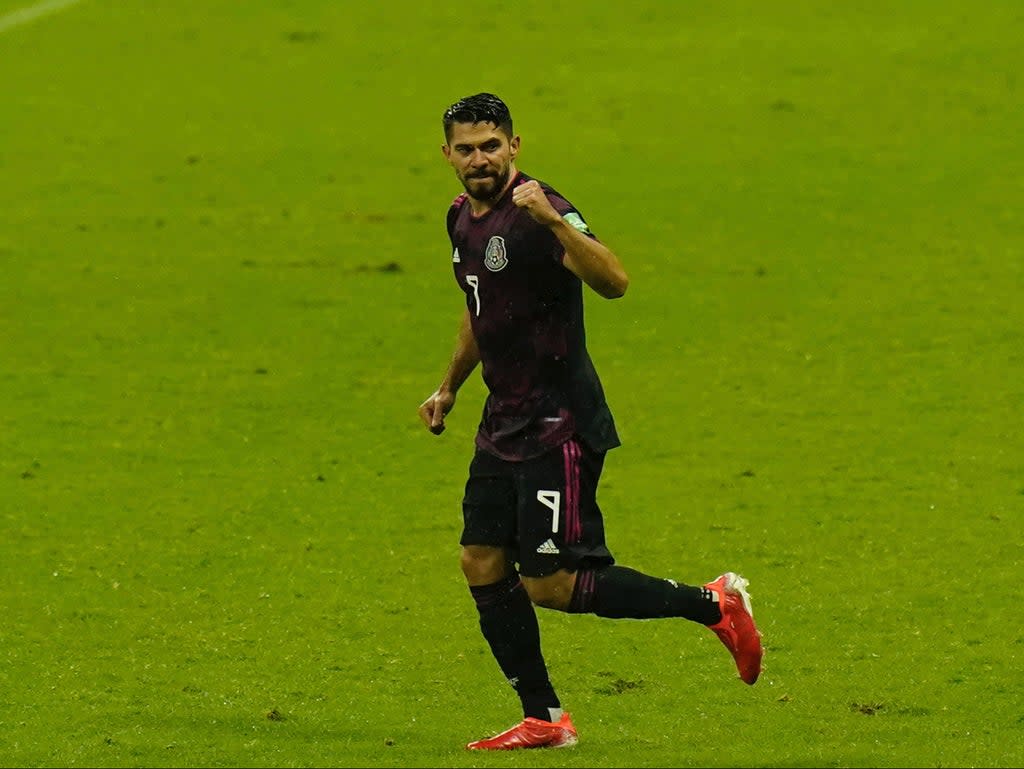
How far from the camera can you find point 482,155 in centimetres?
801

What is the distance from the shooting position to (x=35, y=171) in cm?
2103

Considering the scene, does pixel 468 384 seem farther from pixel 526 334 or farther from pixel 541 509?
pixel 541 509

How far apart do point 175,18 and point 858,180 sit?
9.73 meters

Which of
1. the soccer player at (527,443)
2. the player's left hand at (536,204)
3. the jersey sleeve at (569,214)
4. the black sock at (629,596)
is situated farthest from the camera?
the black sock at (629,596)

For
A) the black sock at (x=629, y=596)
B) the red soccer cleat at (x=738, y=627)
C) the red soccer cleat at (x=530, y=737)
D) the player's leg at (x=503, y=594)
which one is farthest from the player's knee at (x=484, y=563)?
the red soccer cleat at (x=738, y=627)

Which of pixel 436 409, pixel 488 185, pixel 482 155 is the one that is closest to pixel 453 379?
pixel 436 409

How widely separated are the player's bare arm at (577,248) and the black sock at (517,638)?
1.30 metres

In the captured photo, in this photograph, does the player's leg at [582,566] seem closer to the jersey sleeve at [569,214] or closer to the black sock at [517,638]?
the black sock at [517,638]

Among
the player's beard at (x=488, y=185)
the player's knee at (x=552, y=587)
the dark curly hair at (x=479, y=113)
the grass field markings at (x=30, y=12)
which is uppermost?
the grass field markings at (x=30, y=12)

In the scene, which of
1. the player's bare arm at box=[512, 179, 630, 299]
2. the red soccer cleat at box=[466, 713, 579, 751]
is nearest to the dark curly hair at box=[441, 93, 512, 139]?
the player's bare arm at box=[512, 179, 630, 299]

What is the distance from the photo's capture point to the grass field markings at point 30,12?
1043 inches

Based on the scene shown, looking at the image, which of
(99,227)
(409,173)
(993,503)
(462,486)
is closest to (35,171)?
(99,227)

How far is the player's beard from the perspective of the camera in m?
8.05

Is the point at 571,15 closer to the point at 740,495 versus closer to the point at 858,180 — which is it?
the point at 858,180
